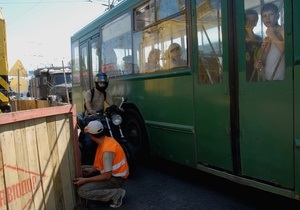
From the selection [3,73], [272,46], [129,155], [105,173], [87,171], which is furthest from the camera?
[3,73]

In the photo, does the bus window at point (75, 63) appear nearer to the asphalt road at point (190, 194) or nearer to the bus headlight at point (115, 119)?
the bus headlight at point (115, 119)

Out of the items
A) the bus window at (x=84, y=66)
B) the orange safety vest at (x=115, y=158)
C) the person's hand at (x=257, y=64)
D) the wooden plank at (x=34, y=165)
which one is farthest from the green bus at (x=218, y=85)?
the bus window at (x=84, y=66)

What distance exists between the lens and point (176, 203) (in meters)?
4.02

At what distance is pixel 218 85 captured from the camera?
150 inches

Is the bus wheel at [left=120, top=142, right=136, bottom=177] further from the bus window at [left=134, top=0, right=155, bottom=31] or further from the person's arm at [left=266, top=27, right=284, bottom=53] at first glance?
the person's arm at [left=266, top=27, right=284, bottom=53]

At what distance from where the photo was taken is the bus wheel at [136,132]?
220 inches

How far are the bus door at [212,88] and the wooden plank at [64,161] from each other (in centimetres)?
171

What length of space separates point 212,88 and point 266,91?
30.8 inches

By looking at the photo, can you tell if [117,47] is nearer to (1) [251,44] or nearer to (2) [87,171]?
(2) [87,171]

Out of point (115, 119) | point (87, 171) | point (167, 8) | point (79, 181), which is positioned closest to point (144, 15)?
point (167, 8)

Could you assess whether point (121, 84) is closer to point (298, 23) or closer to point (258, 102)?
point (258, 102)

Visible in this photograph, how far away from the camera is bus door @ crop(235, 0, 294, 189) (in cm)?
307

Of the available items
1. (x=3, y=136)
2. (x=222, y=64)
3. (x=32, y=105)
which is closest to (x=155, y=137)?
(x=222, y=64)

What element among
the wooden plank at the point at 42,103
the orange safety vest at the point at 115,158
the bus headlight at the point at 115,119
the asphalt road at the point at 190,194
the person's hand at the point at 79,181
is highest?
the wooden plank at the point at 42,103
